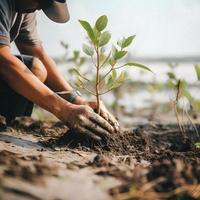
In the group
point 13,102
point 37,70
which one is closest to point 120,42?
point 37,70

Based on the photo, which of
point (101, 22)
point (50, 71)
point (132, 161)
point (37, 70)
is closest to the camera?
point (132, 161)

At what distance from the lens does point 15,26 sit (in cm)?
279

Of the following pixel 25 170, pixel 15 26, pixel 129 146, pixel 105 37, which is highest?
pixel 15 26

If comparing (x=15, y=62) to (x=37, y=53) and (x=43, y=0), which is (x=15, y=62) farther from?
(x=37, y=53)

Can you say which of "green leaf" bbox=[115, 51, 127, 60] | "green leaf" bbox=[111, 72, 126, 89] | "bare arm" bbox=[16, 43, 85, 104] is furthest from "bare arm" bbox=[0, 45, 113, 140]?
"bare arm" bbox=[16, 43, 85, 104]

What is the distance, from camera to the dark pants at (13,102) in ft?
9.08

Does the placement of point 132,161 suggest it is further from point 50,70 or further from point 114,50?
point 50,70

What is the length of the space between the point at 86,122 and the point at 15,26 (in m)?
1.01

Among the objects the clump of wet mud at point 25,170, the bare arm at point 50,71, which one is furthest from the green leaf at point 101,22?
the clump of wet mud at point 25,170

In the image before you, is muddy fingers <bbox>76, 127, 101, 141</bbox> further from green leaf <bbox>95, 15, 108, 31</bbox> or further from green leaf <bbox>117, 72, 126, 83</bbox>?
green leaf <bbox>95, 15, 108, 31</bbox>

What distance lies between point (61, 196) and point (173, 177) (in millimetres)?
450

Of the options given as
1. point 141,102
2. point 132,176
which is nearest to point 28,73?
point 132,176

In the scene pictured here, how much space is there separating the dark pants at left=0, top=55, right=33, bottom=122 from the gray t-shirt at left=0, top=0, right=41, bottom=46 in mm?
220

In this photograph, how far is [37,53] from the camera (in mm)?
3115
